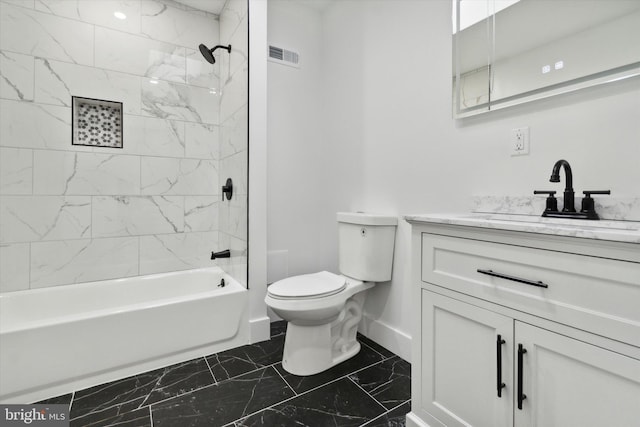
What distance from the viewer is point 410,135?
1.85 meters

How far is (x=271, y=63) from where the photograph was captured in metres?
2.42

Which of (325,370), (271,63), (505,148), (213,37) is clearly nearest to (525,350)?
(505,148)

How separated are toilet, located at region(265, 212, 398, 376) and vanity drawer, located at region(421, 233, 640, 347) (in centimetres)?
73

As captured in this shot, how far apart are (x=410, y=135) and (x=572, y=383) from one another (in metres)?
1.37

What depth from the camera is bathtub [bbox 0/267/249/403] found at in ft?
4.90

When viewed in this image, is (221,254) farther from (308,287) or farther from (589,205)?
(589,205)

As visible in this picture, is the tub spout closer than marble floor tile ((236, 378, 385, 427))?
No

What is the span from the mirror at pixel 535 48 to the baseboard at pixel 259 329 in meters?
1.75

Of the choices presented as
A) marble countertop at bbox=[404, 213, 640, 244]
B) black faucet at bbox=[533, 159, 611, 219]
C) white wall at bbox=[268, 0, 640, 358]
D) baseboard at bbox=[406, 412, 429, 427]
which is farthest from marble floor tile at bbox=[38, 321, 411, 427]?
black faucet at bbox=[533, 159, 611, 219]

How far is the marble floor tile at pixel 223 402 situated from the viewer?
1378mm

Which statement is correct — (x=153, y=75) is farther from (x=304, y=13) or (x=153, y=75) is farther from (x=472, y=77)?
(x=472, y=77)

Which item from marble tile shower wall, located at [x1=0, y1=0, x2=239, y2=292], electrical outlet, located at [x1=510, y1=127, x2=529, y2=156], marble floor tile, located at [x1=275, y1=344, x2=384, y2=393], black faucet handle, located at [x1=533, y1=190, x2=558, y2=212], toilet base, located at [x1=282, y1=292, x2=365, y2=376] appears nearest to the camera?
black faucet handle, located at [x1=533, y1=190, x2=558, y2=212]

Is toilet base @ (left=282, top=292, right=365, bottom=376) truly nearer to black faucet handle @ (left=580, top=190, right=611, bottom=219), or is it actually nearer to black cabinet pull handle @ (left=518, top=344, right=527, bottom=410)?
black cabinet pull handle @ (left=518, top=344, right=527, bottom=410)

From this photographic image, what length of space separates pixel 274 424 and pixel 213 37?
282 centimetres
